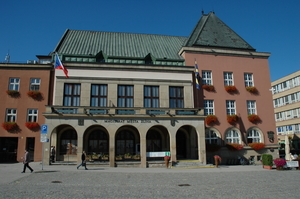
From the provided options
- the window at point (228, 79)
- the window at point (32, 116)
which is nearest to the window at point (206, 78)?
the window at point (228, 79)

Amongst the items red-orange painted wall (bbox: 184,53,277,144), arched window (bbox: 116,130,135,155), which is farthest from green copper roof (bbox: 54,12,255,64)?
arched window (bbox: 116,130,135,155)

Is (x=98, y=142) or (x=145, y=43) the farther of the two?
(x=145, y=43)

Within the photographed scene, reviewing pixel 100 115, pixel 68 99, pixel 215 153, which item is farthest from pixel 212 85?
pixel 68 99

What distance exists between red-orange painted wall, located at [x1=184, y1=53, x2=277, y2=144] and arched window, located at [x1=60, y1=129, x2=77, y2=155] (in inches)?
540

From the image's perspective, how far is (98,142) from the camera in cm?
2586

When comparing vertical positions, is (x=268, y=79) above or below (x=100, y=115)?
above

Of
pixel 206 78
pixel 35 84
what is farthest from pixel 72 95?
pixel 206 78

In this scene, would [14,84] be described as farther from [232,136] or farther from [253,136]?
[253,136]

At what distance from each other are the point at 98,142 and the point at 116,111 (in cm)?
474

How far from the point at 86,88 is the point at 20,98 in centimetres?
664

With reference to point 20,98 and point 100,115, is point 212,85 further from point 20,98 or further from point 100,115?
point 20,98

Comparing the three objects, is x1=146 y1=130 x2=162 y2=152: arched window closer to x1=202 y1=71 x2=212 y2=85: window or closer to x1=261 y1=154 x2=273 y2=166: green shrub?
x1=202 y1=71 x2=212 y2=85: window

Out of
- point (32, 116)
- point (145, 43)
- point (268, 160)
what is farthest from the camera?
point (145, 43)

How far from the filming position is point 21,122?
2534 cm
